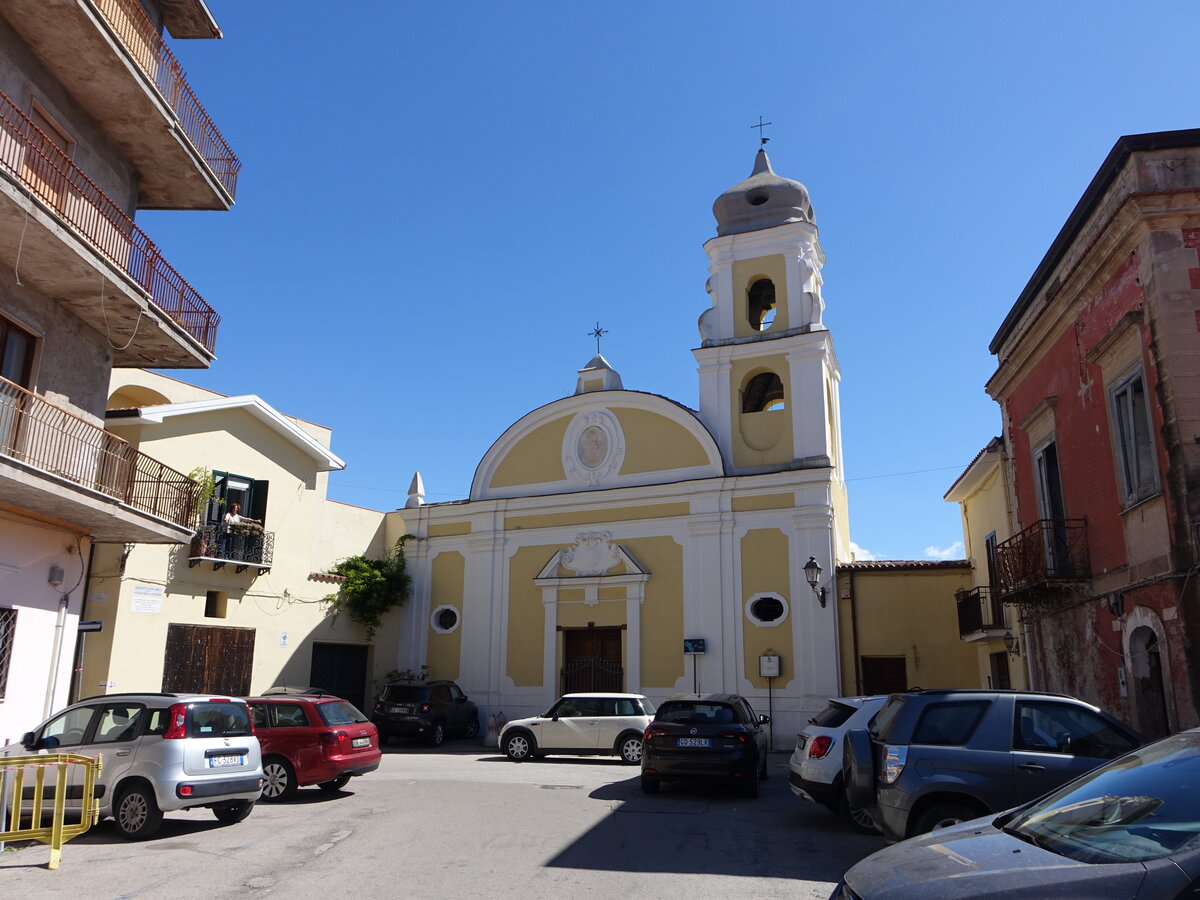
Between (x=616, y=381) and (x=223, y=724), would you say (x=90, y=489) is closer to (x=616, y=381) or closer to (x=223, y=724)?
(x=223, y=724)

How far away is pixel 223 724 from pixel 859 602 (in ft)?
52.2

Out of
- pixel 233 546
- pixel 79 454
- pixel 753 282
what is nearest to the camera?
pixel 79 454

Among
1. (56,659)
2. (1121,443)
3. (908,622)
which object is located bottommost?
(56,659)

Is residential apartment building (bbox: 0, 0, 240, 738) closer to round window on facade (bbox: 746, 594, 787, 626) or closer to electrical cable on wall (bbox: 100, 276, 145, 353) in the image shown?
electrical cable on wall (bbox: 100, 276, 145, 353)

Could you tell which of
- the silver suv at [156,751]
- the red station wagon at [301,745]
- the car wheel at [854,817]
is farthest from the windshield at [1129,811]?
the red station wagon at [301,745]

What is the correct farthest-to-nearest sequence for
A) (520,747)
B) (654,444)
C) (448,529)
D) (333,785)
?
(448,529)
(654,444)
(520,747)
(333,785)

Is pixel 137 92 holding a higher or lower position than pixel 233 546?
higher

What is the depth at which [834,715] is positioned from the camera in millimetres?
11875

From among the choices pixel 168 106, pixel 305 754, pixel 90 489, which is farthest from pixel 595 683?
pixel 168 106

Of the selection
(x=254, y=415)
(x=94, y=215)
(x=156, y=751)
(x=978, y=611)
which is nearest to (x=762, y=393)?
(x=978, y=611)

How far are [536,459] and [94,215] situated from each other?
49.3 feet

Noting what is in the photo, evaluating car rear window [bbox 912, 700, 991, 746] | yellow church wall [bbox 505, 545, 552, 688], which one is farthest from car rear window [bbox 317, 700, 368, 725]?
yellow church wall [bbox 505, 545, 552, 688]

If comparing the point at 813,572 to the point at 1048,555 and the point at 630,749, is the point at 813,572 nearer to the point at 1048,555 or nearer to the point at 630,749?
the point at 630,749

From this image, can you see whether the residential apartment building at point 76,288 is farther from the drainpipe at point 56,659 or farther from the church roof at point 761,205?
the church roof at point 761,205
